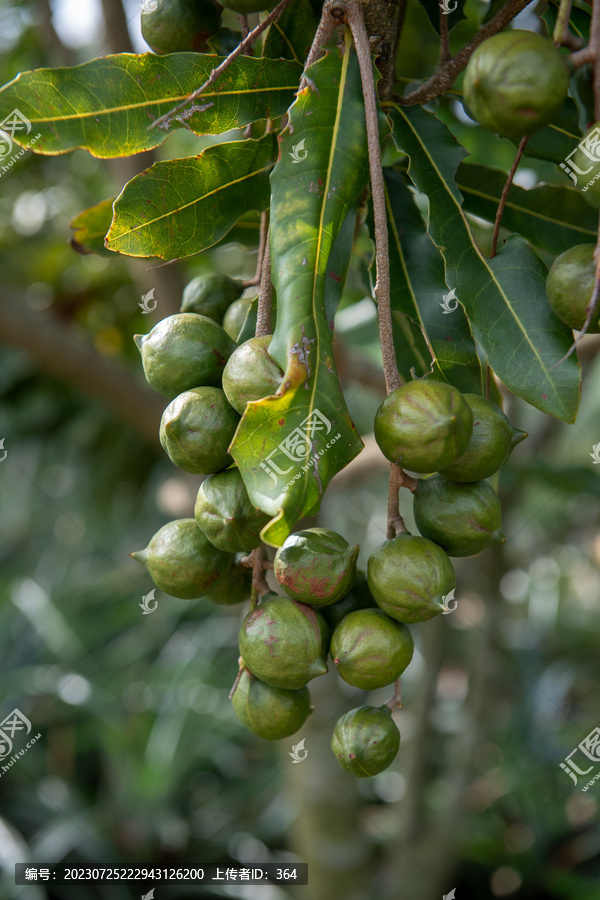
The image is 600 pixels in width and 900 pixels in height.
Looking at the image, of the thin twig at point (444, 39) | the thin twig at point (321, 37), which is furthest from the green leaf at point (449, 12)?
the thin twig at point (321, 37)

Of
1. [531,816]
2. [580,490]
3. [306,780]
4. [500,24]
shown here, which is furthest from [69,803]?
[500,24]

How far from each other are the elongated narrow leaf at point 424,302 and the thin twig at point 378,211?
6.9 inches

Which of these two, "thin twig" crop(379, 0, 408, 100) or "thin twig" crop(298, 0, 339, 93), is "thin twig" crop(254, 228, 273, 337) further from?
"thin twig" crop(379, 0, 408, 100)

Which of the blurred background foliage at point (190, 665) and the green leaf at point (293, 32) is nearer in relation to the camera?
the green leaf at point (293, 32)

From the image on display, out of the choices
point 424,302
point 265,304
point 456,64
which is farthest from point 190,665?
point 456,64

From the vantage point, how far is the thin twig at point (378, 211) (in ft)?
2.46

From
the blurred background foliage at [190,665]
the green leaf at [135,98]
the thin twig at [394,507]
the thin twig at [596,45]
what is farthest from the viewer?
the blurred background foliage at [190,665]

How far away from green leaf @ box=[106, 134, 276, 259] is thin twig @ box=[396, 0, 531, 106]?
23 cm

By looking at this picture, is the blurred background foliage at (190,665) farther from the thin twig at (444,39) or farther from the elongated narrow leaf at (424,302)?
the elongated narrow leaf at (424,302)

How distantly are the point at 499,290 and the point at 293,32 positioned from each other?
0.50m

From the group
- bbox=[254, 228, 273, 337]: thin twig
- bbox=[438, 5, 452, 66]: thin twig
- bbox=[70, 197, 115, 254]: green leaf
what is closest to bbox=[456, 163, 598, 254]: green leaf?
bbox=[438, 5, 452, 66]: thin twig

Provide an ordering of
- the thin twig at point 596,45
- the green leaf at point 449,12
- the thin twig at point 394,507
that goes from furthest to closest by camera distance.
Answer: the green leaf at point 449,12 → the thin twig at point 394,507 → the thin twig at point 596,45

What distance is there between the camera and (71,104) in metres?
0.94

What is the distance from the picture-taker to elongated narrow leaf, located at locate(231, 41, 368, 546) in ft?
2.28
